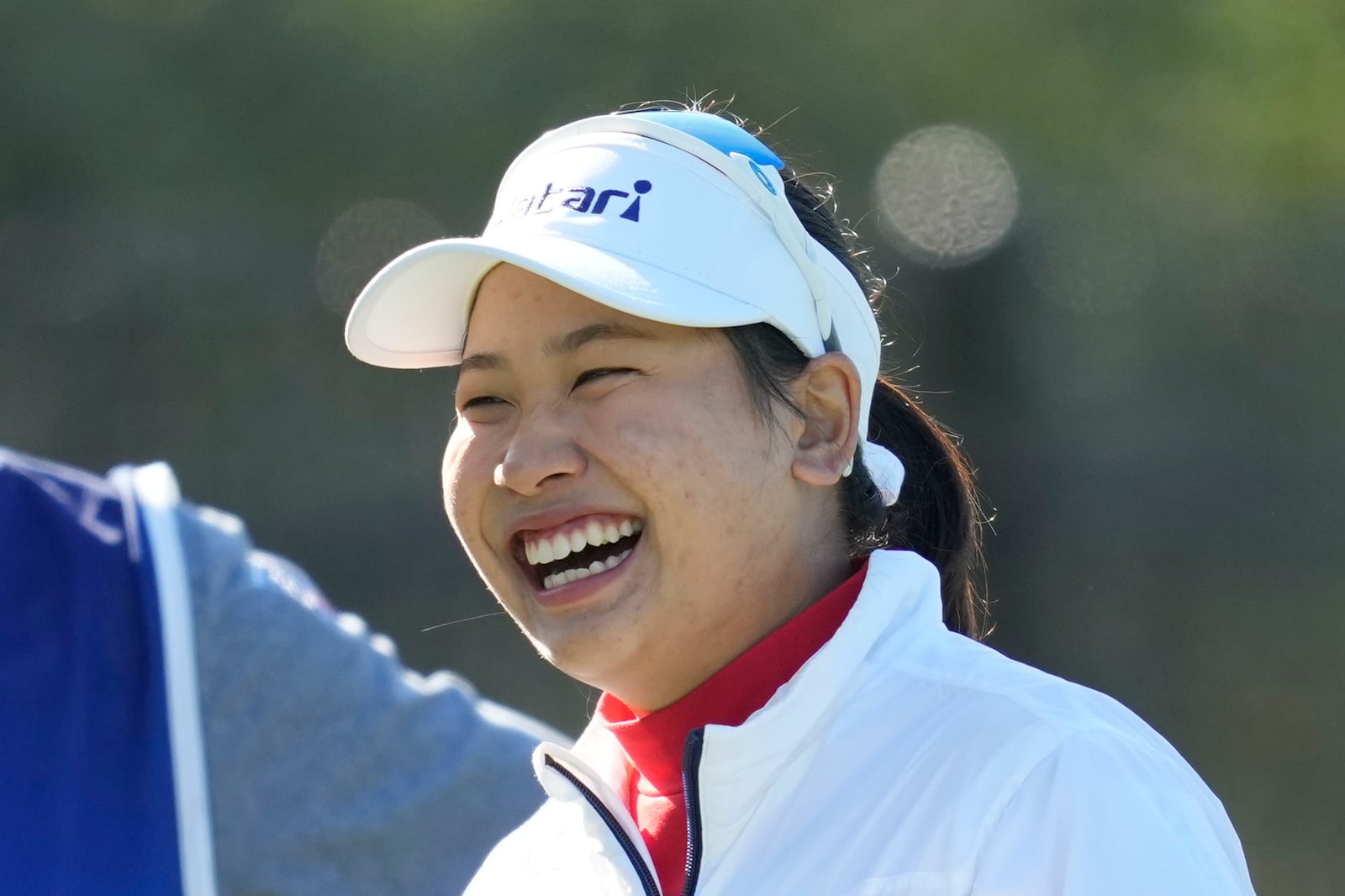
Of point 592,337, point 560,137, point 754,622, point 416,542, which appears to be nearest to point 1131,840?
point 754,622

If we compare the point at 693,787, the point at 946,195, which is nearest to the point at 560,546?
the point at 693,787

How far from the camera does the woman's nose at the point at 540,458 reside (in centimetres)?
133

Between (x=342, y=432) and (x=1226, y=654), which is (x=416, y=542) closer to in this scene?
(x=342, y=432)

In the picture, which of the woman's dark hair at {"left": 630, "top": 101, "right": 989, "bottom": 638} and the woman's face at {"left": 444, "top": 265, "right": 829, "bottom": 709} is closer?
the woman's face at {"left": 444, "top": 265, "right": 829, "bottom": 709}

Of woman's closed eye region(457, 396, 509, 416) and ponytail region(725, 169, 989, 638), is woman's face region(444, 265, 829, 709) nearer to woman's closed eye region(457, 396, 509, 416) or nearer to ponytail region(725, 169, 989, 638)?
woman's closed eye region(457, 396, 509, 416)

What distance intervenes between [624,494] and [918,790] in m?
0.36

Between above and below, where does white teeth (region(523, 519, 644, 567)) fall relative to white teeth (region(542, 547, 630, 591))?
above

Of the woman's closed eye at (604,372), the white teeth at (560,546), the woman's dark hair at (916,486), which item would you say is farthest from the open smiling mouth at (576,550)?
the woman's dark hair at (916,486)

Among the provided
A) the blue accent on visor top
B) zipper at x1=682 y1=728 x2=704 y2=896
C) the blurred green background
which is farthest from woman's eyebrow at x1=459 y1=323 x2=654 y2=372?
the blurred green background

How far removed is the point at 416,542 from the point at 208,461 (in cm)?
83

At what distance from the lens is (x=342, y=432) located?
5.65 meters

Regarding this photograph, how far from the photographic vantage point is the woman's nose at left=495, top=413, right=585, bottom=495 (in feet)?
4.36

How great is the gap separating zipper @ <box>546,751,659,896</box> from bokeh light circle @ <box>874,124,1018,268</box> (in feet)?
15.7

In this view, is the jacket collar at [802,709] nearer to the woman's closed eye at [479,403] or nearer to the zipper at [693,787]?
the zipper at [693,787]
